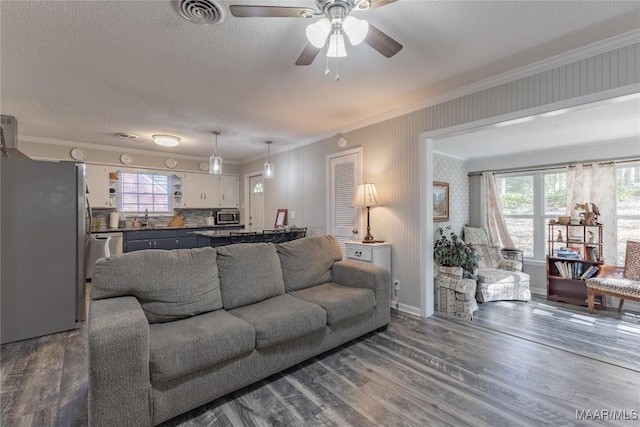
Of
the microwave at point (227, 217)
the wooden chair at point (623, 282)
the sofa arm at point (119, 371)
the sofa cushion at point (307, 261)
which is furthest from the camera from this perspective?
the microwave at point (227, 217)

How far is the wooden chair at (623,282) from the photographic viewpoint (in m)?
3.28

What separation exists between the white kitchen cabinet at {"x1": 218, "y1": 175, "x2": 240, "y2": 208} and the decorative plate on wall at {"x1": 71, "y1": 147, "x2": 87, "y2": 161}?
243 centimetres

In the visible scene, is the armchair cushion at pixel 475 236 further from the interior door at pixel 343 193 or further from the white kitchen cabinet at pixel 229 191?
the white kitchen cabinet at pixel 229 191

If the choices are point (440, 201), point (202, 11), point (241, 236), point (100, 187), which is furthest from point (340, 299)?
point (100, 187)

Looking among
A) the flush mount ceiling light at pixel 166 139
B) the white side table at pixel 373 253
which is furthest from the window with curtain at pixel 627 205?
the flush mount ceiling light at pixel 166 139

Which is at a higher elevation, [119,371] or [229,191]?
[229,191]

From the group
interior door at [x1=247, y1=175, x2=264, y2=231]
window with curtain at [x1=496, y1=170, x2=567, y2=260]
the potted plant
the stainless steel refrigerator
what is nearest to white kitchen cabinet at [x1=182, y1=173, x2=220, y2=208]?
interior door at [x1=247, y1=175, x2=264, y2=231]

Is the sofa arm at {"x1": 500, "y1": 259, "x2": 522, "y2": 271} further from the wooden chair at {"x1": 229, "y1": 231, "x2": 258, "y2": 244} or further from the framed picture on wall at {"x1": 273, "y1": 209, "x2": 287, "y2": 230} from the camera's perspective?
the wooden chair at {"x1": 229, "y1": 231, "x2": 258, "y2": 244}

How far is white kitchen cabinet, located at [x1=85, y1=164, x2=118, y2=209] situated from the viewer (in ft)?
16.2

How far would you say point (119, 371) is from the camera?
4.47 feet

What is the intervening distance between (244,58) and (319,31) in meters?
0.97

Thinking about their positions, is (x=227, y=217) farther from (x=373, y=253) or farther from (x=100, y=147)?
(x=373, y=253)

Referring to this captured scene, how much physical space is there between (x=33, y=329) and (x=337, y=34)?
11.9 ft

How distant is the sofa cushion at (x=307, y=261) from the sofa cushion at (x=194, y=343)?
0.81m
